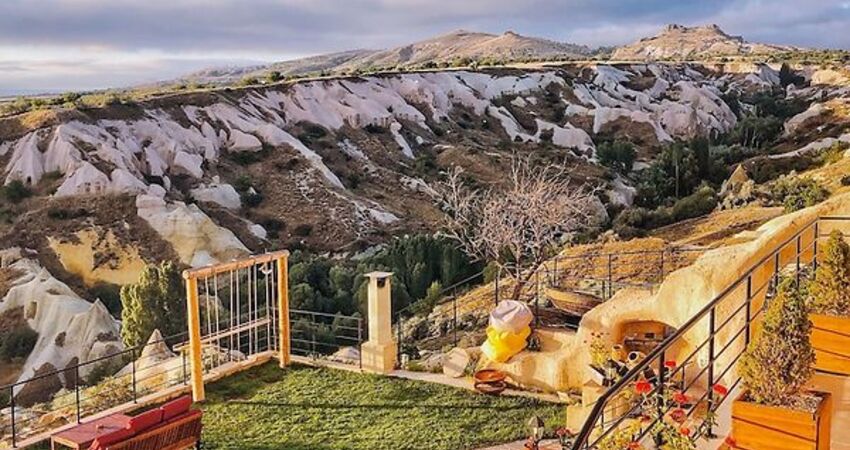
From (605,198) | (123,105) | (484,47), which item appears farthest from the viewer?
(484,47)

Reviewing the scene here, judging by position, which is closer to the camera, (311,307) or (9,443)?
(9,443)

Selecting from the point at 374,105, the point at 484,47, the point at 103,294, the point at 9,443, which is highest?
the point at 484,47

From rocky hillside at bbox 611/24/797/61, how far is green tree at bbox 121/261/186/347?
381 ft

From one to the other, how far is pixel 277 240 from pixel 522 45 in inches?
4909

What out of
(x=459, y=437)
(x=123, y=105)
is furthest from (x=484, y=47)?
(x=459, y=437)

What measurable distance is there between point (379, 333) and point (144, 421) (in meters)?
3.84

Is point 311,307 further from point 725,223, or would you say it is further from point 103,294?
point 725,223

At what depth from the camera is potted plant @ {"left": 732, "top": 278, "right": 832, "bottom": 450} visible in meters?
3.75

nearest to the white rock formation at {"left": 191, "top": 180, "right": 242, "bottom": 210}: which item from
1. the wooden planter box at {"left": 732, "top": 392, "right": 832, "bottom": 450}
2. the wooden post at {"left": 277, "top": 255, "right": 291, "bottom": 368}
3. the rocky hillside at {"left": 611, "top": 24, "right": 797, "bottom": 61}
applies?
the wooden post at {"left": 277, "top": 255, "right": 291, "bottom": 368}

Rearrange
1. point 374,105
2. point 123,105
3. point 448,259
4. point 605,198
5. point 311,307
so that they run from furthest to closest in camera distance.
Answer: point 374,105 → point 605,198 → point 123,105 → point 448,259 → point 311,307

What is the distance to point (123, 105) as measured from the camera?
3434 cm

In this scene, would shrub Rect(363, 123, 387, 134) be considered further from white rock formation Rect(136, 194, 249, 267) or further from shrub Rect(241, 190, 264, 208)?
white rock formation Rect(136, 194, 249, 267)

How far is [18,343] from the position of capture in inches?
860

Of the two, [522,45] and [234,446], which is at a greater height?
[522,45]
